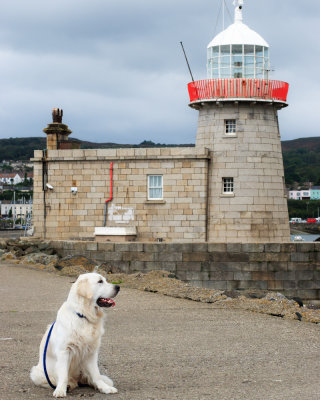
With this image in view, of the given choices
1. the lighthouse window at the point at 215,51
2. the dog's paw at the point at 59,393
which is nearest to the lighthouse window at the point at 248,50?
the lighthouse window at the point at 215,51

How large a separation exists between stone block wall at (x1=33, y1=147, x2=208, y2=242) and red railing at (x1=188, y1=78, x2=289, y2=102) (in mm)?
→ 1966

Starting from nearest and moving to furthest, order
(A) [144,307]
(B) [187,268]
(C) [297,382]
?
(C) [297,382]
(A) [144,307]
(B) [187,268]

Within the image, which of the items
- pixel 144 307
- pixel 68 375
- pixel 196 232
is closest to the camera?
pixel 68 375

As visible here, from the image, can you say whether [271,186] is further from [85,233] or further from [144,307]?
[144,307]

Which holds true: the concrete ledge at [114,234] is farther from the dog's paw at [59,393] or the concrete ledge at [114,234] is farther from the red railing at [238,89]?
the dog's paw at [59,393]

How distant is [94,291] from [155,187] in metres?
16.2

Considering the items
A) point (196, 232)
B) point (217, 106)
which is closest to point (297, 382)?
point (196, 232)

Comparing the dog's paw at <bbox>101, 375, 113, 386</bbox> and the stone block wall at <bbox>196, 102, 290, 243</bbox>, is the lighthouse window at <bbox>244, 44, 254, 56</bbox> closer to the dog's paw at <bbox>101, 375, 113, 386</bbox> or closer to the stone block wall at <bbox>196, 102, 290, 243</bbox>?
the stone block wall at <bbox>196, 102, 290, 243</bbox>

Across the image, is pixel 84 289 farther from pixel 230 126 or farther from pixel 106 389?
pixel 230 126

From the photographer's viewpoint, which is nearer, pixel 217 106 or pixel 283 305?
pixel 283 305

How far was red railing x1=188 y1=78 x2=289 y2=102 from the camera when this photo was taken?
22.8 m

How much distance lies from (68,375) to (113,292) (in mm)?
890

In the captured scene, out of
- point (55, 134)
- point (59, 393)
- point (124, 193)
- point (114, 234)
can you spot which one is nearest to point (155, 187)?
point (124, 193)

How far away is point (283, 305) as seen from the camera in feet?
41.2
